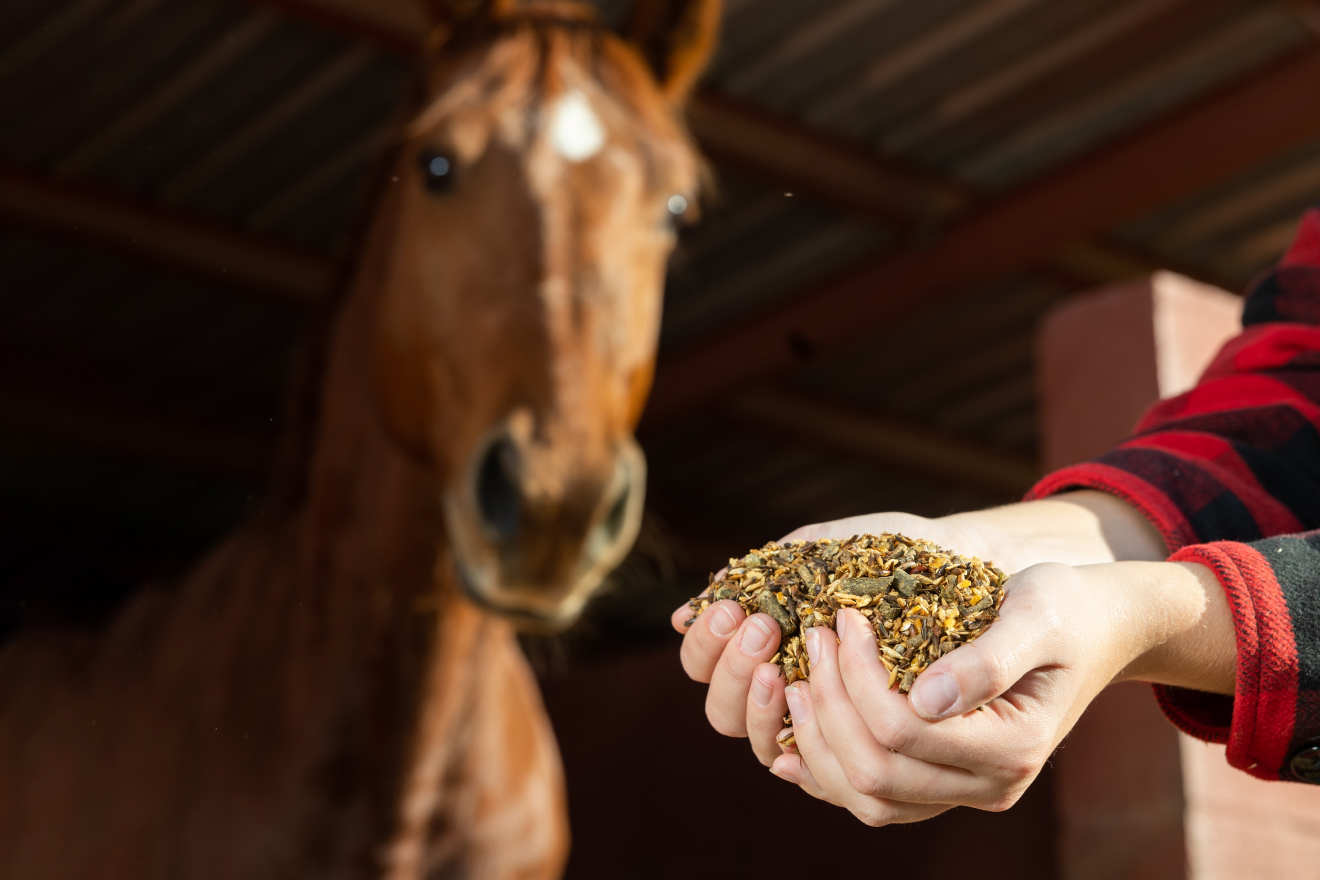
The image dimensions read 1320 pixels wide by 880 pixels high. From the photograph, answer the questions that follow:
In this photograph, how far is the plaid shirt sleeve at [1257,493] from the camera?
69 centimetres

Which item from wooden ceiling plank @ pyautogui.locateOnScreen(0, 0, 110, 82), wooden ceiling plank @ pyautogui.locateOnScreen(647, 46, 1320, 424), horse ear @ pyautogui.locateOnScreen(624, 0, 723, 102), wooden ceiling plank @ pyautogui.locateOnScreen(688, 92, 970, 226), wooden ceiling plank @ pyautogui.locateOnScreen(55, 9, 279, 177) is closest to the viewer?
wooden ceiling plank @ pyautogui.locateOnScreen(0, 0, 110, 82)

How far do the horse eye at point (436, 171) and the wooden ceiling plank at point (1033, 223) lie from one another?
1.89 m

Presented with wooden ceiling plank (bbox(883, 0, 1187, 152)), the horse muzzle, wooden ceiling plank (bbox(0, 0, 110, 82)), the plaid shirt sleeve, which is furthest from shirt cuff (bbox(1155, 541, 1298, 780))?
wooden ceiling plank (bbox(883, 0, 1187, 152))

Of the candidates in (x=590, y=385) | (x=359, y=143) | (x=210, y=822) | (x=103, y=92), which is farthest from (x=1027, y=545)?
(x=359, y=143)

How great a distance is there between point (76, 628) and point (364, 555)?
13.8 inches

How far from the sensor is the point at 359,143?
2.85 metres

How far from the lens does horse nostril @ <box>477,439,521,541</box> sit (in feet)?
3.85

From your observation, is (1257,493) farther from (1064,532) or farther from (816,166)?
(816,166)

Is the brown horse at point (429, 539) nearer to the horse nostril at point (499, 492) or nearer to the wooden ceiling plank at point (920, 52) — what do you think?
the horse nostril at point (499, 492)

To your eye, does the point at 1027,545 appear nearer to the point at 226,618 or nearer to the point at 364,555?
the point at 364,555

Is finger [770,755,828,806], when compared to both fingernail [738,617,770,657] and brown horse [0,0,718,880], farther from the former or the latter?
brown horse [0,0,718,880]

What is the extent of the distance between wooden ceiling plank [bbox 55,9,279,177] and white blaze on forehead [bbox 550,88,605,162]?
0.83 m

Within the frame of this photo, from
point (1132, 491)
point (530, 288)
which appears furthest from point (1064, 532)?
point (530, 288)

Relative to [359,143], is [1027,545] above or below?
below
